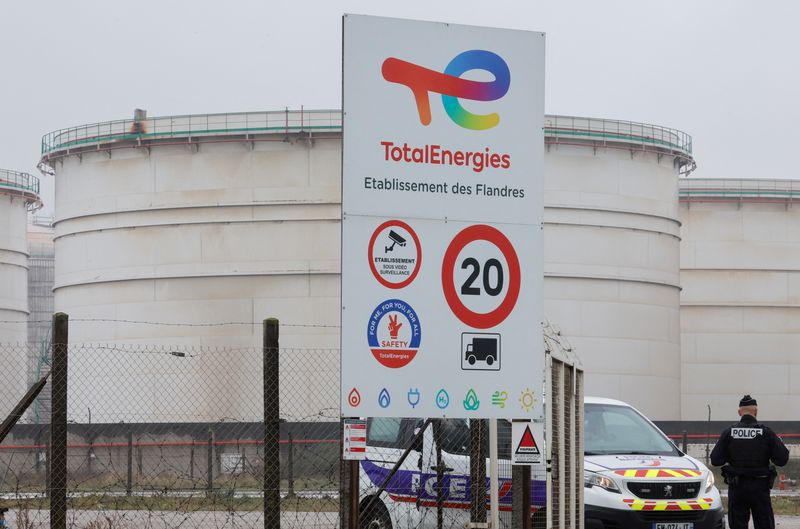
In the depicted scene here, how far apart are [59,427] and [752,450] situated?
669 centimetres

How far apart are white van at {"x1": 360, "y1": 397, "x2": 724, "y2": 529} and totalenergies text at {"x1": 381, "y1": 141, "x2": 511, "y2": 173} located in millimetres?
3460

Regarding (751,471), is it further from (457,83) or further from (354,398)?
(457,83)

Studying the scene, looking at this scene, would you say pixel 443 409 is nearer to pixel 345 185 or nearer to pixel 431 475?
pixel 345 185

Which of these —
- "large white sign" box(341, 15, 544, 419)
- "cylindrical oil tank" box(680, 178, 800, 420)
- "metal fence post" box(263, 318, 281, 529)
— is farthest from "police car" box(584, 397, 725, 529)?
"cylindrical oil tank" box(680, 178, 800, 420)

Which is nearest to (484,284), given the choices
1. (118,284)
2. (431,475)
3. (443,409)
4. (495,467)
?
(443,409)

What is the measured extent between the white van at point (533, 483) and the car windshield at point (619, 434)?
24 mm

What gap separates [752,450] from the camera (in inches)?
509

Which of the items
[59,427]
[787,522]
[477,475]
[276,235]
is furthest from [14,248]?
[477,475]

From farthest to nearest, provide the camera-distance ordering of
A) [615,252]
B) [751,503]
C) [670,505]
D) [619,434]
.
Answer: [615,252] < [619,434] < [670,505] < [751,503]

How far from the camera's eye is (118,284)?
3622 cm

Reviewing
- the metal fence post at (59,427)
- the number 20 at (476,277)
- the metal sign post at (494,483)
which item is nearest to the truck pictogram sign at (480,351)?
the number 20 at (476,277)

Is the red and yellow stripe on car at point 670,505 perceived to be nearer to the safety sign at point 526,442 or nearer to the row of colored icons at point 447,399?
the safety sign at point 526,442

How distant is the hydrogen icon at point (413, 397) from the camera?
9.15m

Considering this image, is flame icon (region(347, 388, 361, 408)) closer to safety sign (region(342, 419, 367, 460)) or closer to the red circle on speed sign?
safety sign (region(342, 419, 367, 460))
